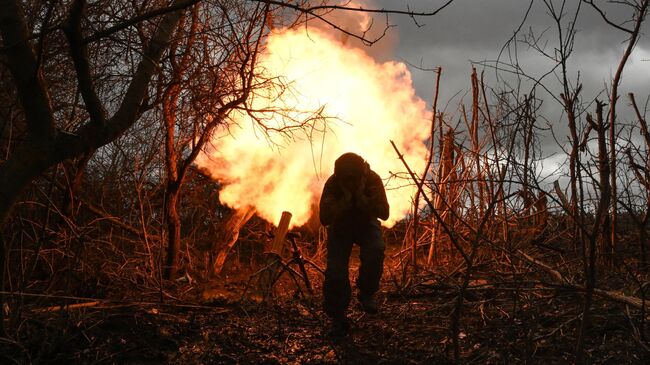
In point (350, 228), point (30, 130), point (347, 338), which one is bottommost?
point (347, 338)

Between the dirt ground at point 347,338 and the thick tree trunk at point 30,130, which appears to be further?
the dirt ground at point 347,338

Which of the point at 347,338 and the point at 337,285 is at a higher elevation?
the point at 337,285

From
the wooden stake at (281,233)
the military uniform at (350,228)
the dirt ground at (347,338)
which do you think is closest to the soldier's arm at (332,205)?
the military uniform at (350,228)

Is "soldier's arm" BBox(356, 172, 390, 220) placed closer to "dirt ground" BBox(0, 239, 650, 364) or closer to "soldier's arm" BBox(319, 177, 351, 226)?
"soldier's arm" BBox(319, 177, 351, 226)

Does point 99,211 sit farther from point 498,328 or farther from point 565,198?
point 565,198

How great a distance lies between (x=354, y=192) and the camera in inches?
213

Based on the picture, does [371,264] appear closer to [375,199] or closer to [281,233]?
[375,199]

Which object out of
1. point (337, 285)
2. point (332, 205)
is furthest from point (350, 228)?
point (337, 285)

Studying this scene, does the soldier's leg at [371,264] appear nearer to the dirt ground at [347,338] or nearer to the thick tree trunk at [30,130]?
the dirt ground at [347,338]

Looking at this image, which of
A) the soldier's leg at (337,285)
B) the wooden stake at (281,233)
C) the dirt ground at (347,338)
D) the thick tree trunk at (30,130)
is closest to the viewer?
the thick tree trunk at (30,130)

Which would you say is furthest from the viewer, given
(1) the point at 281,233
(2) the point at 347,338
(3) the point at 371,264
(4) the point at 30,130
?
(1) the point at 281,233

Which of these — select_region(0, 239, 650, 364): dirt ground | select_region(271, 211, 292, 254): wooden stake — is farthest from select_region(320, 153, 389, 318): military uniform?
select_region(271, 211, 292, 254): wooden stake

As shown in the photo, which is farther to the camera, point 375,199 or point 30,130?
point 375,199

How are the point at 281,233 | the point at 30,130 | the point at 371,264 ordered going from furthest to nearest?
the point at 281,233 < the point at 371,264 < the point at 30,130
